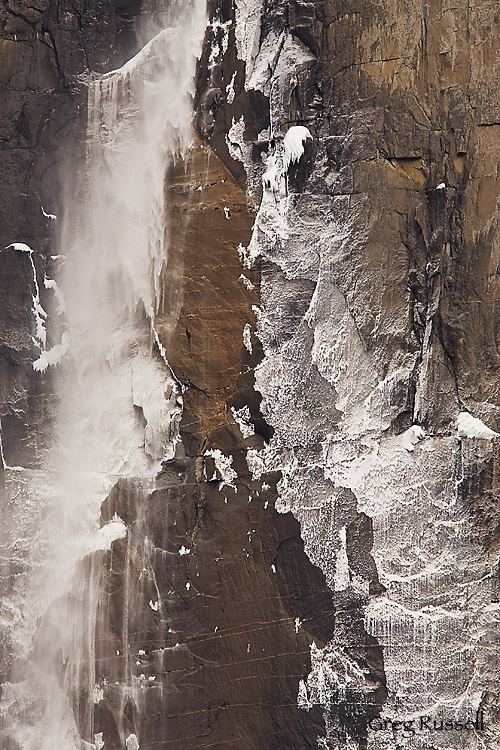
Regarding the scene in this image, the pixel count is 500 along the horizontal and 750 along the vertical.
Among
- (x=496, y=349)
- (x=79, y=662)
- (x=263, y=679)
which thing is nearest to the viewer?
(x=496, y=349)

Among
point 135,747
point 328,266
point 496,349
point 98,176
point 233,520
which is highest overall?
point 98,176

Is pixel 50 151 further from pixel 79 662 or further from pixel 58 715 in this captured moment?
pixel 58 715

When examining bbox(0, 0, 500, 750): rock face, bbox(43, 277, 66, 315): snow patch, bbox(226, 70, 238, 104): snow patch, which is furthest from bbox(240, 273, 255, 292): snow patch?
bbox(43, 277, 66, 315): snow patch

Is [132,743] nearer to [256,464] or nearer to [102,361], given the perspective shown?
[256,464]

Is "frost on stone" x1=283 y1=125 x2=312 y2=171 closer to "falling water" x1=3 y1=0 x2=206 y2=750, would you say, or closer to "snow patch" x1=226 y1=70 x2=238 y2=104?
"snow patch" x1=226 y1=70 x2=238 y2=104

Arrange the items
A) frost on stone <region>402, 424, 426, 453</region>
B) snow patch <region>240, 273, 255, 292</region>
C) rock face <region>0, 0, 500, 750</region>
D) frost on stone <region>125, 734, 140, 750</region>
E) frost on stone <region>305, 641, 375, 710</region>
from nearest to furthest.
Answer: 1. rock face <region>0, 0, 500, 750</region>
2. frost on stone <region>402, 424, 426, 453</region>
3. frost on stone <region>305, 641, 375, 710</region>
4. snow patch <region>240, 273, 255, 292</region>
5. frost on stone <region>125, 734, 140, 750</region>

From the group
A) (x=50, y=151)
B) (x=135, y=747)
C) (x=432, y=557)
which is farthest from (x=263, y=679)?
(x=50, y=151)

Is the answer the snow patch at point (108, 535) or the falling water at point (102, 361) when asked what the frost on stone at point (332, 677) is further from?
the snow patch at point (108, 535)
